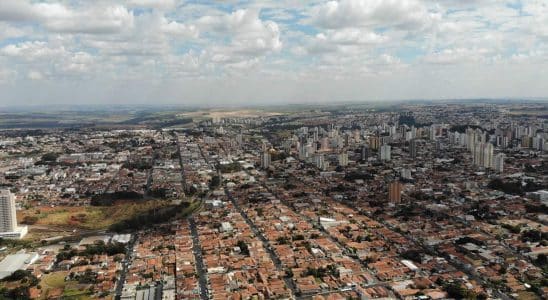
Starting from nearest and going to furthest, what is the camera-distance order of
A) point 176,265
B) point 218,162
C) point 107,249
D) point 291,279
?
point 291,279, point 176,265, point 107,249, point 218,162

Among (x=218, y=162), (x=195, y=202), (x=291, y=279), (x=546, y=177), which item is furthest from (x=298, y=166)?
(x=291, y=279)

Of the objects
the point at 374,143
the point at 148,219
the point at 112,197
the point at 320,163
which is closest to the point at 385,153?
the point at 320,163

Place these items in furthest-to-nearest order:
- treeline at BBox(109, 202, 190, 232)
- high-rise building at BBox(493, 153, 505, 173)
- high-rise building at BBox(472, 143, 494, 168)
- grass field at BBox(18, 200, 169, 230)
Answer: high-rise building at BBox(472, 143, 494, 168), high-rise building at BBox(493, 153, 505, 173), grass field at BBox(18, 200, 169, 230), treeline at BBox(109, 202, 190, 232)

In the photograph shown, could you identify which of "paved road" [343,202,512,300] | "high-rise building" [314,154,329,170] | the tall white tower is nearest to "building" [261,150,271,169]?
→ "high-rise building" [314,154,329,170]

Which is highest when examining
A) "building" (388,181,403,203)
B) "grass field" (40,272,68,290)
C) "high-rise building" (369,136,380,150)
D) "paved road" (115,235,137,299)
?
"high-rise building" (369,136,380,150)

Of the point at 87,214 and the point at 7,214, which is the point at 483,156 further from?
the point at 7,214

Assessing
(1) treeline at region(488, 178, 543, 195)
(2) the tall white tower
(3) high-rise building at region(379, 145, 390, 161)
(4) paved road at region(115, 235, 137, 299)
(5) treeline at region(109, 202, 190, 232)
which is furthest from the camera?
(3) high-rise building at region(379, 145, 390, 161)

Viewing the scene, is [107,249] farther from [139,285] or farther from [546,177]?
[546,177]

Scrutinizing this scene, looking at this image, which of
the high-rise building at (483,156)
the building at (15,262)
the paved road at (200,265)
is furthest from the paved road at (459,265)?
the high-rise building at (483,156)

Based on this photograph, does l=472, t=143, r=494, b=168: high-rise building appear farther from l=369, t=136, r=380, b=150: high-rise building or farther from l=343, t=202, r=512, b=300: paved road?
l=343, t=202, r=512, b=300: paved road
